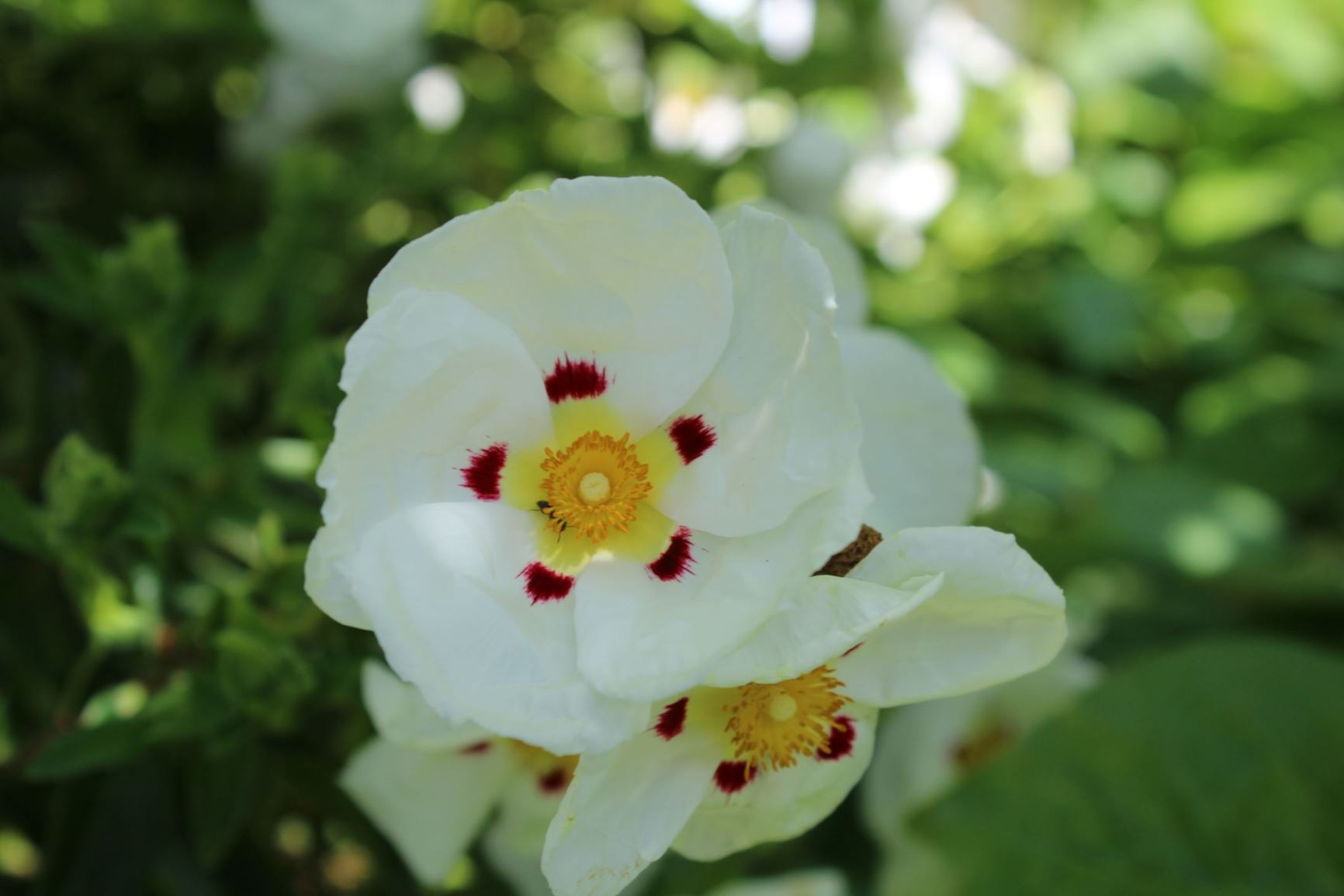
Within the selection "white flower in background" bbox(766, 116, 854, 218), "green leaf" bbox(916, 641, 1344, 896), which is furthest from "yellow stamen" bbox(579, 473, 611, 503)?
"white flower in background" bbox(766, 116, 854, 218)

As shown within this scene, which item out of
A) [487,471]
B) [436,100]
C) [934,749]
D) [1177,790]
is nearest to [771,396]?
[487,471]

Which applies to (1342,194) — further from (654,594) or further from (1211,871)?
(654,594)

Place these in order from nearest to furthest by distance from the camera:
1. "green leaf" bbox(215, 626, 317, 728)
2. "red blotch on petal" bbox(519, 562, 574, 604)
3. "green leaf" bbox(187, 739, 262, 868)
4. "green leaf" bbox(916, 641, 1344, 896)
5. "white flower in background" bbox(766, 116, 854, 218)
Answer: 1. "red blotch on petal" bbox(519, 562, 574, 604)
2. "green leaf" bbox(215, 626, 317, 728)
3. "green leaf" bbox(187, 739, 262, 868)
4. "green leaf" bbox(916, 641, 1344, 896)
5. "white flower in background" bbox(766, 116, 854, 218)

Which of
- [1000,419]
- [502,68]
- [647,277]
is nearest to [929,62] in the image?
[1000,419]

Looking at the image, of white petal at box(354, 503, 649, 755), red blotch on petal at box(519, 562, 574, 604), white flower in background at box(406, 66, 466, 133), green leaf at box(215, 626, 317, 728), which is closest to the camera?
white petal at box(354, 503, 649, 755)

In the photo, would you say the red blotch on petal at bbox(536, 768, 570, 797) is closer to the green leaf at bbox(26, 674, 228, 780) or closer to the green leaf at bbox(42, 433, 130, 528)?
the green leaf at bbox(26, 674, 228, 780)

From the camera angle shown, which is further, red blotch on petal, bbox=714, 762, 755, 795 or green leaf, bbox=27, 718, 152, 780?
green leaf, bbox=27, 718, 152, 780

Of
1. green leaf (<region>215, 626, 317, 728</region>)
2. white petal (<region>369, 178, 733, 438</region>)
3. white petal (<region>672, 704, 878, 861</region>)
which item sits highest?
white petal (<region>369, 178, 733, 438</region>)
